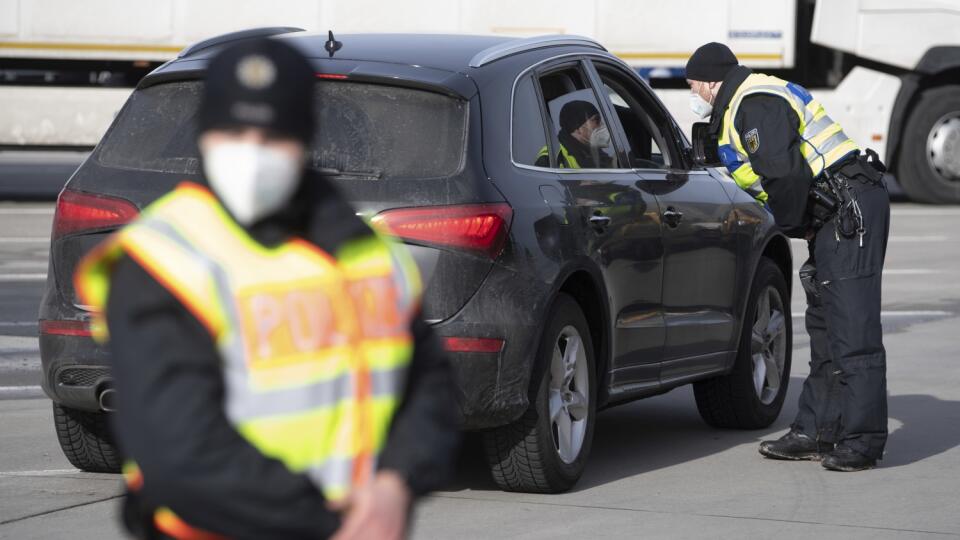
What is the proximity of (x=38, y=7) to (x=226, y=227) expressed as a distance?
1889 centimetres

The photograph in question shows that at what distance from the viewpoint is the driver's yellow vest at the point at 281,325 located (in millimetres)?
2293

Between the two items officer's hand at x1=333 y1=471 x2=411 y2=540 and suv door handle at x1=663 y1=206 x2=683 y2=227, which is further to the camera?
suv door handle at x1=663 y1=206 x2=683 y2=227

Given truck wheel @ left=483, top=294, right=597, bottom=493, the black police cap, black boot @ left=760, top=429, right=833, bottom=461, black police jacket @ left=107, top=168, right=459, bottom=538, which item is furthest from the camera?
black boot @ left=760, top=429, right=833, bottom=461

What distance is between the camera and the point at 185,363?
2254 mm

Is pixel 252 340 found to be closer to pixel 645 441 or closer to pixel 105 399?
pixel 105 399

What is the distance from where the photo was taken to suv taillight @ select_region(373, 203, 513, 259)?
18.9 feet

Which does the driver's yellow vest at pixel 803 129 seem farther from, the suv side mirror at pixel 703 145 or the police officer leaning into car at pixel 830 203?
the suv side mirror at pixel 703 145

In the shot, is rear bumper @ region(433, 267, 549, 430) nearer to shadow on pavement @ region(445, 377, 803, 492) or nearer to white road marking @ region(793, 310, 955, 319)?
shadow on pavement @ region(445, 377, 803, 492)

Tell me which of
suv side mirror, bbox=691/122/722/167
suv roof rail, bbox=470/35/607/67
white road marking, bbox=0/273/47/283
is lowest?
white road marking, bbox=0/273/47/283

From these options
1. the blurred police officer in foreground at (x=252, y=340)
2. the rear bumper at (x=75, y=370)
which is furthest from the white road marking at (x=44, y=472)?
the blurred police officer in foreground at (x=252, y=340)

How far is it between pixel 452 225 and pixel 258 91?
3.55 metres

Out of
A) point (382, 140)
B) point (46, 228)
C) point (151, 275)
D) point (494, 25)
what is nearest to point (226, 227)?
point (151, 275)

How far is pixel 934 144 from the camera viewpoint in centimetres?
2002

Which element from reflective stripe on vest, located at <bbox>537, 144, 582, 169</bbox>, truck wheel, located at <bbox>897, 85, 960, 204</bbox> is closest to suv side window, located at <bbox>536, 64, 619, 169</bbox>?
reflective stripe on vest, located at <bbox>537, 144, 582, 169</bbox>
